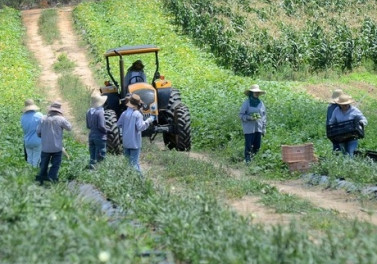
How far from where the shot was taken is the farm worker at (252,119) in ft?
50.5

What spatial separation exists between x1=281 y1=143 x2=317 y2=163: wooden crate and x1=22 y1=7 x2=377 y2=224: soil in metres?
0.72

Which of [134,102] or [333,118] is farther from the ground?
[134,102]

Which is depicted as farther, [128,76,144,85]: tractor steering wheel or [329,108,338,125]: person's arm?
[128,76,144,85]: tractor steering wheel

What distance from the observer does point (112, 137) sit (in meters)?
15.9

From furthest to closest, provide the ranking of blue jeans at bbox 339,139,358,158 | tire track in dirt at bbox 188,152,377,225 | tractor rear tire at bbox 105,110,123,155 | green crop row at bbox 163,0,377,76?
green crop row at bbox 163,0,377,76, tractor rear tire at bbox 105,110,123,155, blue jeans at bbox 339,139,358,158, tire track in dirt at bbox 188,152,377,225

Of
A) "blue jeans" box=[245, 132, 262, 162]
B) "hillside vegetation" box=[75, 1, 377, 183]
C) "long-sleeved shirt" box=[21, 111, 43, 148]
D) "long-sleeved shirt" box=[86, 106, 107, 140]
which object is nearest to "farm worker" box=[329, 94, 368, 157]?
"hillside vegetation" box=[75, 1, 377, 183]

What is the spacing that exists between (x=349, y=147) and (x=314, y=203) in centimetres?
349

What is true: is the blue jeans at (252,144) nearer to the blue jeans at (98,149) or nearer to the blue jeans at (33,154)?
the blue jeans at (98,149)

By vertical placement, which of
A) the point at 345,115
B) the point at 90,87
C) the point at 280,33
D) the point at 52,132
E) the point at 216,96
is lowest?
the point at 90,87

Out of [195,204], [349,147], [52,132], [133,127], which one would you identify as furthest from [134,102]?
[195,204]

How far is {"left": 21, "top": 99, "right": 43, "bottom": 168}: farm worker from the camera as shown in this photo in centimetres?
1383

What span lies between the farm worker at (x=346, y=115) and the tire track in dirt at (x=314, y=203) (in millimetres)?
1404

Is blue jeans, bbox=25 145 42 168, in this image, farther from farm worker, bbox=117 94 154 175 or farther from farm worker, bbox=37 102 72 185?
farm worker, bbox=117 94 154 175

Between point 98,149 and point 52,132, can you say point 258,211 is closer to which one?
point 52,132
